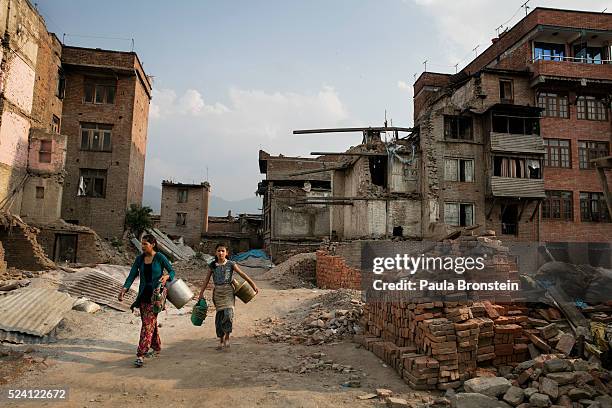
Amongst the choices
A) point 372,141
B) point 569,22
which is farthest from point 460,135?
point 569,22

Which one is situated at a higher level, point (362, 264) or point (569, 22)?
point (569, 22)

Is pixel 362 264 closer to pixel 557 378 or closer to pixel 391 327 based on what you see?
pixel 391 327

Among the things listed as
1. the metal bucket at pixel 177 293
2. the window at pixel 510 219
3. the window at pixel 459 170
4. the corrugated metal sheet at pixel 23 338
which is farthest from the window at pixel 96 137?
the window at pixel 510 219

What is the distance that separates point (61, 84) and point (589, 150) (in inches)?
1255

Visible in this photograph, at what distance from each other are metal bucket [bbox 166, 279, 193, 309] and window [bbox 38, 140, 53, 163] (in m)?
16.3

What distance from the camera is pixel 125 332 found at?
301 inches

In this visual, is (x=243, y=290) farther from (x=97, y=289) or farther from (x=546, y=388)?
(x=97, y=289)

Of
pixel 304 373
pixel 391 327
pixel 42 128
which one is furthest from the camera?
pixel 42 128

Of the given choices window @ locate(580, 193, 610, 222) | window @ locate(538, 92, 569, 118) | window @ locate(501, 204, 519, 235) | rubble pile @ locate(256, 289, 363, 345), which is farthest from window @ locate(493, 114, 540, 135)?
rubble pile @ locate(256, 289, 363, 345)

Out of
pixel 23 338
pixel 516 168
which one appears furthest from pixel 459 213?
pixel 23 338

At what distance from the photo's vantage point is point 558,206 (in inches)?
959

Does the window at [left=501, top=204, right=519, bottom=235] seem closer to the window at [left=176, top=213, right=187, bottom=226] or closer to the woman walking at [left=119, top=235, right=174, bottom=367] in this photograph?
the woman walking at [left=119, top=235, right=174, bottom=367]

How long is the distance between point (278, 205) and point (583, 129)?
813 inches

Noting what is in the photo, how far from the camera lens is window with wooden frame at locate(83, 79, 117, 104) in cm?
2455
